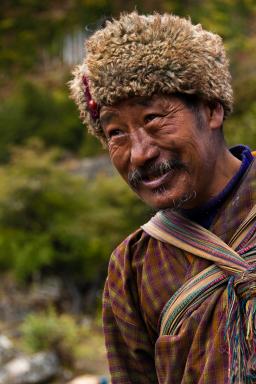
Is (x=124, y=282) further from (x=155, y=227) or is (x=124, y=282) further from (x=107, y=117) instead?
(x=107, y=117)

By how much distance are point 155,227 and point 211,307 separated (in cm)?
30

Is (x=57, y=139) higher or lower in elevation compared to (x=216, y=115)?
higher

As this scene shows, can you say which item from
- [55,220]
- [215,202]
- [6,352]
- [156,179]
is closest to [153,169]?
[156,179]

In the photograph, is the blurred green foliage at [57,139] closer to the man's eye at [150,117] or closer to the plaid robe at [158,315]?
the man's eye at [150,117]

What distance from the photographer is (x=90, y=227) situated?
12000mm

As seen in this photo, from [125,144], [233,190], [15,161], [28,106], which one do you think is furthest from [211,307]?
[28,106]

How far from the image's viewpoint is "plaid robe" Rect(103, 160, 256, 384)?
1685 millimetres

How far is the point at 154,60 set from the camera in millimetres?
1716

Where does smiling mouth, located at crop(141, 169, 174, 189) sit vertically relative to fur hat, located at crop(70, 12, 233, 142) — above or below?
below

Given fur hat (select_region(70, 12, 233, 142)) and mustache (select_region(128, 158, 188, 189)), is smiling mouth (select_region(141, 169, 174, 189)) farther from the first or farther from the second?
fur hat (select_region(70, 12, 233, 142))

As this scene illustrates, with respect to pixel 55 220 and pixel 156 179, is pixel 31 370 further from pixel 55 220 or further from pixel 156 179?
pixel 156 179

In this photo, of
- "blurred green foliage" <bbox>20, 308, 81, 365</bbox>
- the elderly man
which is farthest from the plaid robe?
"blurred green foliage" <bbox>20, 308, 81, 365</bbox>

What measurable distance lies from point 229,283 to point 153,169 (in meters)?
0.32

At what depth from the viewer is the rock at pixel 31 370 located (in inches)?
305
